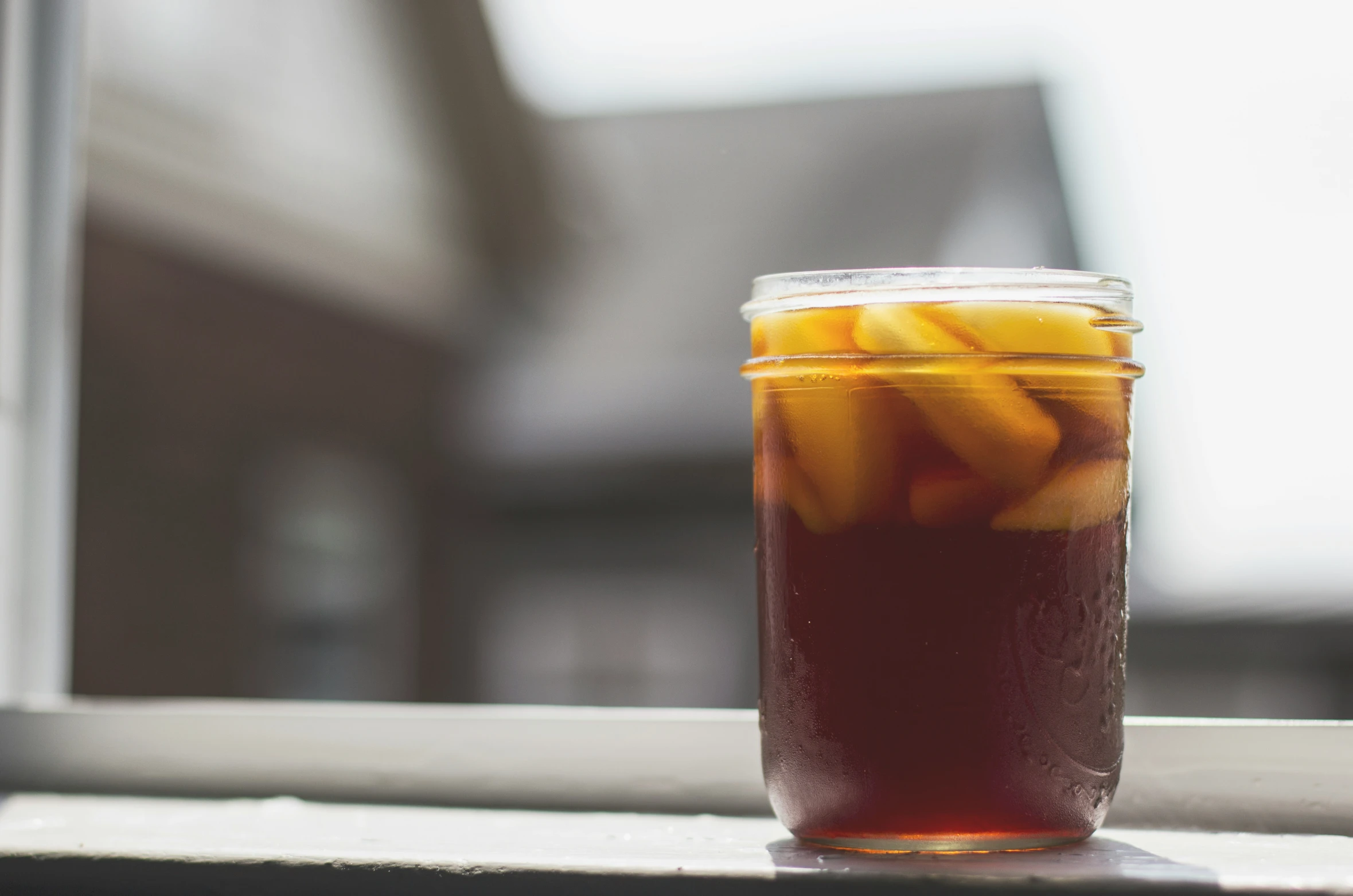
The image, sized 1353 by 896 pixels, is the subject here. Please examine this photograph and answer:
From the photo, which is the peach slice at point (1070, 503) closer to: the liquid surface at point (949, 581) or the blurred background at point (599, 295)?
the liquid surface at point (949, 581)

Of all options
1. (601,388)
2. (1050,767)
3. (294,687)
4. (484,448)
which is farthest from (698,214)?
(1050,767)

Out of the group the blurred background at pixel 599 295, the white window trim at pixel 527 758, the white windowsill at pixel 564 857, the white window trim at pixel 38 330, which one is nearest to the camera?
the white windowsill at pixel 564 857

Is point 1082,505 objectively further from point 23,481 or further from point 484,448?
point 484,448

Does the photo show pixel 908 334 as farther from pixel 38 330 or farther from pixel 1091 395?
pixel 38 330

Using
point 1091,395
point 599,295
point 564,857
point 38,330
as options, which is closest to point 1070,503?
point 1091,395

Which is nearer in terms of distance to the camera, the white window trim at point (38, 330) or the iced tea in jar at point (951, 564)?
the iced tea in jar at point (951, 564)

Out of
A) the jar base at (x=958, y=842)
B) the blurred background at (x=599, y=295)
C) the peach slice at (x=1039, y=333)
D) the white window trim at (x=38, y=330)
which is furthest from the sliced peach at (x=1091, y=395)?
the white window trim at (x=38, y=330)

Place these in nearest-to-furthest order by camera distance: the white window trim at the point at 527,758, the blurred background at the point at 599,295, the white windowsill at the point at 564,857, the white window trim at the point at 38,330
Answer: the white windowsill at the point at 564,857
the white window trim at the point at 527,758
the white window trim at the point at 38,330
the blurred background at the point at 599,295
